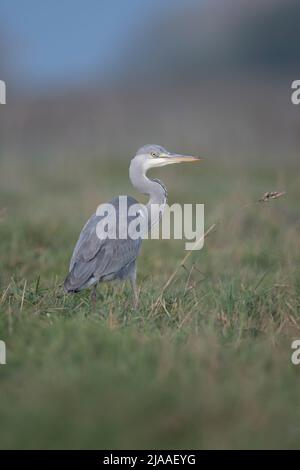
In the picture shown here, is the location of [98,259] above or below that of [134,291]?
above

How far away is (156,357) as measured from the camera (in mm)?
3914

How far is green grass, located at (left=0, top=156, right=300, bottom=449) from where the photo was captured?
11.2 feet

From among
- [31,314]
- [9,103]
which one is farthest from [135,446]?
[9,103]

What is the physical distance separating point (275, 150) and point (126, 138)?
289cm

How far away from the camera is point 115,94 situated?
75.0 ft

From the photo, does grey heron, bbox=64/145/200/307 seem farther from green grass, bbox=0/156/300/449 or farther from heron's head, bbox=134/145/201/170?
heron's head, bbox=134/145/201/170

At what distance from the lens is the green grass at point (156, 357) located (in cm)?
340

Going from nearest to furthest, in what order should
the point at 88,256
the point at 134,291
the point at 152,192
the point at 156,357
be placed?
the point at 156,357 → the point at 134,291 → the point at 88,256 → the point at 152,192

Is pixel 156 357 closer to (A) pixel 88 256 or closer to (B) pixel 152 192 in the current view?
(A) pixel 88 256

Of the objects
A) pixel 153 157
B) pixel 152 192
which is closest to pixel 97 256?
pixel 152 192

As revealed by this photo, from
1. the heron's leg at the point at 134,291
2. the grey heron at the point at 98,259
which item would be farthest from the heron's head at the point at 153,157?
the heron's leg at the point at 134,291

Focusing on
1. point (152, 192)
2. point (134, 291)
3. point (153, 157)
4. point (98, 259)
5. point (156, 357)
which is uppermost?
point (153, 157)

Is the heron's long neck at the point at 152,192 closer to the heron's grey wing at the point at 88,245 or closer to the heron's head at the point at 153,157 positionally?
the heron's head at the point at 153,157

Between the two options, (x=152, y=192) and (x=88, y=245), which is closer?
(x=88, y=245)
